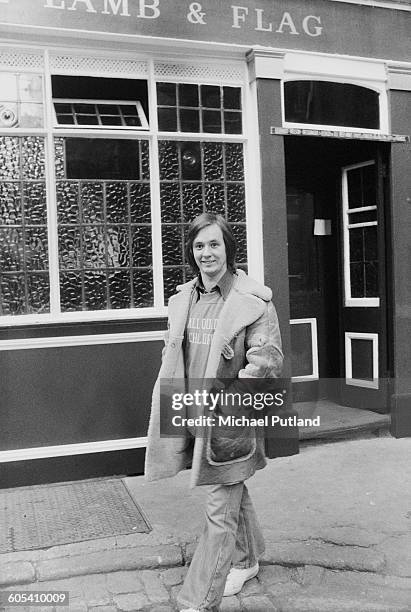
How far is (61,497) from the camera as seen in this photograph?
516cm

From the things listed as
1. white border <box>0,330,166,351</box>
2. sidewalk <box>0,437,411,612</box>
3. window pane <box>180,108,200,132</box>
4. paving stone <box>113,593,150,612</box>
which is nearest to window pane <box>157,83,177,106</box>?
window pane <box>180,108,200,132</box>

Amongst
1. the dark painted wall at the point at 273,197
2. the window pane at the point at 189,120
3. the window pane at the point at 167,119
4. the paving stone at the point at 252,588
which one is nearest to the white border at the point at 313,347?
the dark painted wall at the point at 273,197

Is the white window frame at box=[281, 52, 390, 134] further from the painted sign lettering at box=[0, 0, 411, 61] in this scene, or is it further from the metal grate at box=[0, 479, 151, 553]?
the metal grate at box=[0, 479, 151, 553]

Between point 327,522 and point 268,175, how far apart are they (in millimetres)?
3134

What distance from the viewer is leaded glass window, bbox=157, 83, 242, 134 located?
5.86 meters

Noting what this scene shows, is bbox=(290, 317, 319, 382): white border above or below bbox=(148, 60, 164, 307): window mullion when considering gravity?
below

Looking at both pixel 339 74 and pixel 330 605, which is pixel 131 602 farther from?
pixel 339 74

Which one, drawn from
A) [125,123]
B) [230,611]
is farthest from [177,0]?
[230,611]

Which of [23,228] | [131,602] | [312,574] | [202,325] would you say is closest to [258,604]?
[312,574]

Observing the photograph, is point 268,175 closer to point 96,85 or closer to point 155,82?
point 155,82

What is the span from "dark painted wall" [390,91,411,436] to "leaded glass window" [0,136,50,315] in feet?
11.4

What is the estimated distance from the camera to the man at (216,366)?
330cm

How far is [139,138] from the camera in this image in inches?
228

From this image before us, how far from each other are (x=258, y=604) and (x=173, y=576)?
1.95ft
